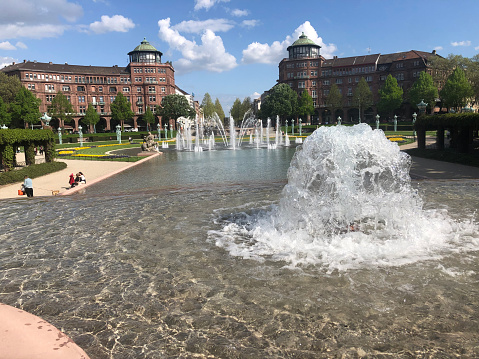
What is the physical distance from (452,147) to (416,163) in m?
6.95

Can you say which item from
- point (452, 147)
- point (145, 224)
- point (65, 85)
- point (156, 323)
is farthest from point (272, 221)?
point (65, 85)

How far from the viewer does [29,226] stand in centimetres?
1092

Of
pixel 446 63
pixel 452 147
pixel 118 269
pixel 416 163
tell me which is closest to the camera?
pixel 118 269

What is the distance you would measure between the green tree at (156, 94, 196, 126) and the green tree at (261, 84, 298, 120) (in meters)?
21.2

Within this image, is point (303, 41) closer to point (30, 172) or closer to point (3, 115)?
point (3, 115)

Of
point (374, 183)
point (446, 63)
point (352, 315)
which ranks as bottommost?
point (352, 315)

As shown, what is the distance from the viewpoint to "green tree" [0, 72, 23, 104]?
79.8m

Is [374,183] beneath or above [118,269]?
above

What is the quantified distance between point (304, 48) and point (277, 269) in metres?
103

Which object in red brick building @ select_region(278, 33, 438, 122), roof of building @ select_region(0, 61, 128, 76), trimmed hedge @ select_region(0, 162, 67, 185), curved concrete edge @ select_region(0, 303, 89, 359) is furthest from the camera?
red brick building @ select_region(278, 33, 438, 122)

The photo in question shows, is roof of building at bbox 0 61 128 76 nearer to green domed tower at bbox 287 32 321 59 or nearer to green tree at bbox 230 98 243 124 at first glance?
green domed tower at bbox 287 32 321 59

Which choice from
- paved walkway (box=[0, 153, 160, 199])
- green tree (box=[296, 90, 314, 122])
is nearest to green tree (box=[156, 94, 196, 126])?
green tree (box=[296, 90, 314, 122])

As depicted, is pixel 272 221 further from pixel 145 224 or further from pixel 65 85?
pixel 65 85

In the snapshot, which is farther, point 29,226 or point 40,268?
point 29,226
